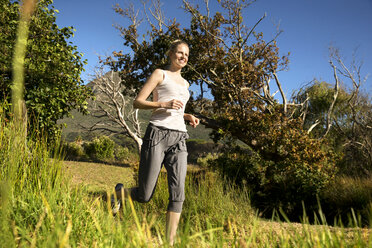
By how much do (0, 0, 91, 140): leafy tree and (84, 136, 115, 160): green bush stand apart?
9971 millimetres

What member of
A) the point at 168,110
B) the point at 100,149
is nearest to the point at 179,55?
the point at 168,110

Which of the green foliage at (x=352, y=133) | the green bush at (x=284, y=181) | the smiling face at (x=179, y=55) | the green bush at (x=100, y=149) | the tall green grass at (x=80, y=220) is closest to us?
the tall green grass at (x=80, y=220)

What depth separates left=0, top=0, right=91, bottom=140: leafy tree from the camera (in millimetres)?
6355

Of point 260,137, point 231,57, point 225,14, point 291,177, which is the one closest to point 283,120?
point 260,137

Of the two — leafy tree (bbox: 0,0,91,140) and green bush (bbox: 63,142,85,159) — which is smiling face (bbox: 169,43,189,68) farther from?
green bush (bbox: 63,142,85,159)

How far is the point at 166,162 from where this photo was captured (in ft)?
7.89

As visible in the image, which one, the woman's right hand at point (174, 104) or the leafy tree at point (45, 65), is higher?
the leafy tree at point (45, 65)

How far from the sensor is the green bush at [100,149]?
16891 millimetres

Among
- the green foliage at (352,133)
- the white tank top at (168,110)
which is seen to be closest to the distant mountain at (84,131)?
the white tank top at (168,110)

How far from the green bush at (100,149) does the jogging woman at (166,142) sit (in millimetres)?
15101

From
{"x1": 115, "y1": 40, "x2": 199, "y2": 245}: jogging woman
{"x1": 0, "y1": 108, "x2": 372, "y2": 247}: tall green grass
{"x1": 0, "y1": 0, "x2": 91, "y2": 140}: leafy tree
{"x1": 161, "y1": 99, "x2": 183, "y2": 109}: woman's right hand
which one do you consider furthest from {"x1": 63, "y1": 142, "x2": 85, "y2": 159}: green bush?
{"x1": 161, "y1": 99, "x2": 183, "y2": 109}: woman's right hand

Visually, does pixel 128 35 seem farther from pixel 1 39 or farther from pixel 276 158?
pixel 276 158

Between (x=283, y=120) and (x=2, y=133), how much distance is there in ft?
19.1

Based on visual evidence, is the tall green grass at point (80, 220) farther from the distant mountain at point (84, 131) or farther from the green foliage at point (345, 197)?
the green foliage at point (345, 197)
